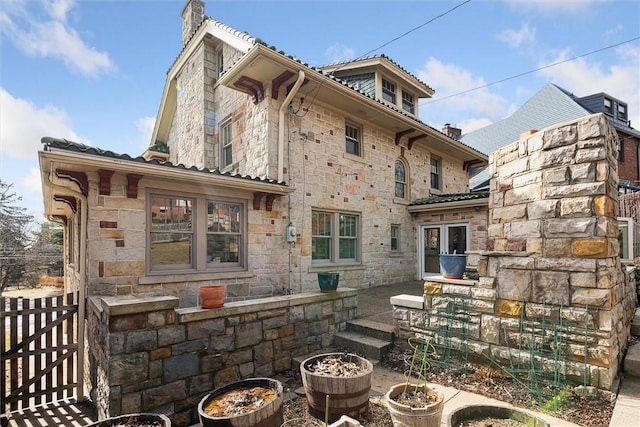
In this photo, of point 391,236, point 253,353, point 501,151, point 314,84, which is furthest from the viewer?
point 391,236

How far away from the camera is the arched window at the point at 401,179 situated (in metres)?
10.1

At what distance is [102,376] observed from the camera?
3389 millimetres

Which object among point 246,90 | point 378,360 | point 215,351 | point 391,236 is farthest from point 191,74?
point 378,360

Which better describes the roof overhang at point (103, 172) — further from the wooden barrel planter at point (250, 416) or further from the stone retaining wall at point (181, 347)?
the wooden barrel planter at point (250, 416)

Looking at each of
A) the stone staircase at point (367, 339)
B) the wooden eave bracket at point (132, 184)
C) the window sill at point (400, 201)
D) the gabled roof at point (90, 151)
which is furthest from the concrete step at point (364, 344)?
the window sill at point (400, 201)

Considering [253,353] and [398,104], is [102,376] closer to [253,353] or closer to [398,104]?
[253,353]

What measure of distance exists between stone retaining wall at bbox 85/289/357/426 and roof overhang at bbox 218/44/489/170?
4541mm

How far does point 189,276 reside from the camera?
5.52 meters

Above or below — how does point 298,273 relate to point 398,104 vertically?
below

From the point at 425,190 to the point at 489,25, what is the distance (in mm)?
5614

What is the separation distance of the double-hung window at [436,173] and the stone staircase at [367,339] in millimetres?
7884

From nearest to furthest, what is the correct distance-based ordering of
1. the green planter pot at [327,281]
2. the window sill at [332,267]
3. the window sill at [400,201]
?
1. the green planter pot at [327,281]
2. the window sill at [332,267]
3. the window sill at [400,201]

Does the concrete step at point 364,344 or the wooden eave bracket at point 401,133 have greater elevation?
the wooden eave bracket at point 401,133

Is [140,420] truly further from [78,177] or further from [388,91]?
[388,91]
